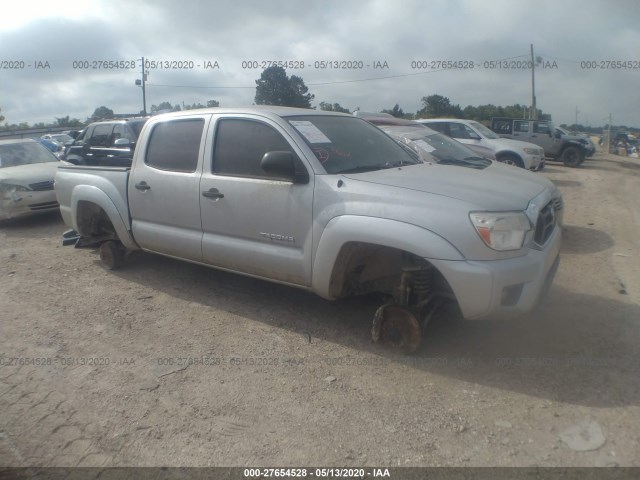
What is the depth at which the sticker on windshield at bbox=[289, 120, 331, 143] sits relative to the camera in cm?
410

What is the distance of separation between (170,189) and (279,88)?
343 inches

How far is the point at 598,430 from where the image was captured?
2797mm

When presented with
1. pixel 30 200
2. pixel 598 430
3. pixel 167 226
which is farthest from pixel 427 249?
pixel 30 200

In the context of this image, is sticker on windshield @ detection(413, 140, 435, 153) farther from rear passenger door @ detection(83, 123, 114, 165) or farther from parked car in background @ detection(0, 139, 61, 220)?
parked car in background @ detection(0, 139, 61, 220)

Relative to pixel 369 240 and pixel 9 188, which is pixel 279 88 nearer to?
pixel 9 188

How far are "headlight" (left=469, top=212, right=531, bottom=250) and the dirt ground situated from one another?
91cm

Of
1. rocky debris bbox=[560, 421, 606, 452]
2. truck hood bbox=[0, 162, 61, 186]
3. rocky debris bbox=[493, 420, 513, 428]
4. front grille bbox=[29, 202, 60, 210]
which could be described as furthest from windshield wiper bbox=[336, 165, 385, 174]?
truck hood bbox=[0, 162, 61, 186]

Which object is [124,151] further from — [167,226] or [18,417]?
[18,417]

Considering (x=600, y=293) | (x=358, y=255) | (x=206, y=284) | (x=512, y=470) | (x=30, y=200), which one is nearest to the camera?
(x=512, y=470)

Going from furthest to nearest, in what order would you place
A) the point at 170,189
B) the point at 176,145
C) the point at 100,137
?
the point at 100,137 → the point at 176,145 → the point at 170,189

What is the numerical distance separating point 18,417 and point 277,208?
7.30 feet

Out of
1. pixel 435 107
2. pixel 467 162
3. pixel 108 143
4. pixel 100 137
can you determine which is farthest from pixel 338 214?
pixel 435 107

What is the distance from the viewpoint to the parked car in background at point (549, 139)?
1891 cm

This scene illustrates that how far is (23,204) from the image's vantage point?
8656mm
